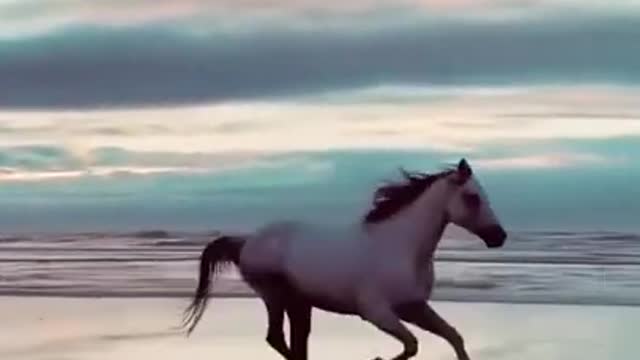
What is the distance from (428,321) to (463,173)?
0.63 feet

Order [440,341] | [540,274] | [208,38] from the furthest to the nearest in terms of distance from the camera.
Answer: [540,274] → [208,38] → [440,341]

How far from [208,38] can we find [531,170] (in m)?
0.52

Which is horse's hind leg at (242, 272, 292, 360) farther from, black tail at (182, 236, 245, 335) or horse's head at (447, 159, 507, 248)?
horse's head at (447, 159, 507, 248)

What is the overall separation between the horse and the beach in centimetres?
26

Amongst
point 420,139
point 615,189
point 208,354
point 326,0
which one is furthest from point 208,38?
point 615,189

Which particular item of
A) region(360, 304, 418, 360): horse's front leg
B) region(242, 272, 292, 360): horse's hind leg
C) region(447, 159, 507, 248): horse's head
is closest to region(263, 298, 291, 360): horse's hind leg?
region(242, 272, 292, 360): horse's hind leg

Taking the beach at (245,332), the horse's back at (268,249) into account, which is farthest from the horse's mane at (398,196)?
the beach at (245,332)

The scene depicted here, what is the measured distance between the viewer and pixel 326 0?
6.72 feet

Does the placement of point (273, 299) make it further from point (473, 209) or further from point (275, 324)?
point (473, 209)

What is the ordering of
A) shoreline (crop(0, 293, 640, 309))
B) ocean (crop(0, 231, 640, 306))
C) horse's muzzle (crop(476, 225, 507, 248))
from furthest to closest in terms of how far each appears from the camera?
shoreline (crop(0, 293, 640, 309)), ocean (crop(0, 231, 640, 306)), horse's muzzle (crop(476, 225, 507, 248))

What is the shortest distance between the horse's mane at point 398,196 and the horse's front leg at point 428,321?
0.41ft

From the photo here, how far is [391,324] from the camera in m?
1.72

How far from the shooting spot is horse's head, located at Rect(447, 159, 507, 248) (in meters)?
1.70

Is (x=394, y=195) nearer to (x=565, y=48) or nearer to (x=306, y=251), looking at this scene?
(x=306, y=251)
